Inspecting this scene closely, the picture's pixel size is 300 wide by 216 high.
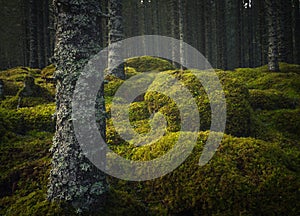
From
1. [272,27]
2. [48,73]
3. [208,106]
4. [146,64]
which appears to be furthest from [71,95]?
[272,27]

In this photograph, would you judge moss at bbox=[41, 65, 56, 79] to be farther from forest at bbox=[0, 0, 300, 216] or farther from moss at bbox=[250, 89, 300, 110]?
moss at bbox=[250, 89, 300, 110]

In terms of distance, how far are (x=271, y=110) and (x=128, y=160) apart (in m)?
5.54

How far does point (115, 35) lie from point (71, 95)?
23.8 ft

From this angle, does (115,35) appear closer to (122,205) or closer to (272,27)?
(122,205)

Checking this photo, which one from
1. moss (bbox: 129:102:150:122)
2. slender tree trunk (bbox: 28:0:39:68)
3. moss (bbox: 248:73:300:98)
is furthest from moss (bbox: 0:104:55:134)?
slender tree trunk (bbox: 28:0:39:68)

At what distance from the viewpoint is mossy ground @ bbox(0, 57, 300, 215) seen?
3789 millimetres

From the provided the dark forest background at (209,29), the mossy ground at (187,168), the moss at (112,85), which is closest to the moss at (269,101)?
the mossy ground at (187,168)

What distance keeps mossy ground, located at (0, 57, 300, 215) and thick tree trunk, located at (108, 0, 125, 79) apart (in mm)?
3655

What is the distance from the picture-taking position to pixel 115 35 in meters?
10.2

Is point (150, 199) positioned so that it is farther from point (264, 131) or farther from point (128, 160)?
point (264, 131)

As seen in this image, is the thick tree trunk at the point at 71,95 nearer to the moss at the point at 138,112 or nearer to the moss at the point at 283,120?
the moss at the point at 138,112

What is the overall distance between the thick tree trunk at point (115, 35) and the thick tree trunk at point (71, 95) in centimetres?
661

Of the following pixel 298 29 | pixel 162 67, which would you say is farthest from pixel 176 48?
pixel 298 29

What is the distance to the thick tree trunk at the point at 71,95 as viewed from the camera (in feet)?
11.6
